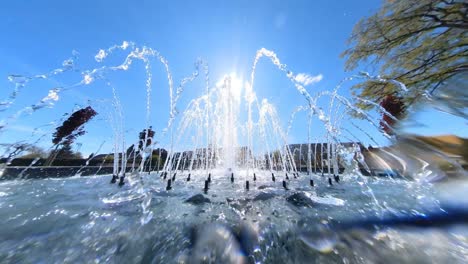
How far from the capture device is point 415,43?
905 cm

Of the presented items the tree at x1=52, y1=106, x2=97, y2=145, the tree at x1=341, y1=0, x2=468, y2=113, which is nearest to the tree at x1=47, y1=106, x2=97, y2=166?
the tree at x1=52, y1=106, x2=97, y2=145

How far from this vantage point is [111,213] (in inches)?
104

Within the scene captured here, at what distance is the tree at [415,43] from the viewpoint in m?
8.12

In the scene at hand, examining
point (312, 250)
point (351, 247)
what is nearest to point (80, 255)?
point (312, 250)

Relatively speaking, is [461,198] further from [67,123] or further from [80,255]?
[67,123]

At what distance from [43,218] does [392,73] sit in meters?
14.2

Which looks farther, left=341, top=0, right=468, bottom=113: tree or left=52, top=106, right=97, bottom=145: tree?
left=52, top=106, right=97, bottom=145: tree

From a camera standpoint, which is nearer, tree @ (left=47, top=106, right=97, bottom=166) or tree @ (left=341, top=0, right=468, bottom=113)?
tree @ (left=341, top=0, right=468, bottom=113)

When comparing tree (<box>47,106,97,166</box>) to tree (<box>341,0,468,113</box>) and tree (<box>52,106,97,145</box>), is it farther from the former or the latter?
tree (<box>341,0,468,113</box>)

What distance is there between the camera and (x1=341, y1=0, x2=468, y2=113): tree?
812 cm

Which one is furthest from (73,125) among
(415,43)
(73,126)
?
(415,43)

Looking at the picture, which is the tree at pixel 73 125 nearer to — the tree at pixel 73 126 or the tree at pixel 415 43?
the tree at pixel 73 126

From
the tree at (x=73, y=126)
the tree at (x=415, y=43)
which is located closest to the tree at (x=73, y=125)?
the tree at (x=73, y=126)

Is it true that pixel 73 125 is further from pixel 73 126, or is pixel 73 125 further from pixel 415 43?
pixel 415 43
